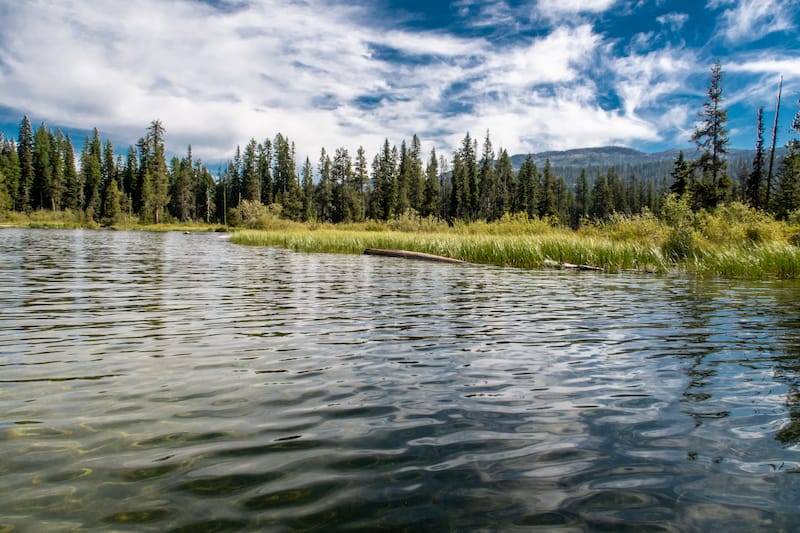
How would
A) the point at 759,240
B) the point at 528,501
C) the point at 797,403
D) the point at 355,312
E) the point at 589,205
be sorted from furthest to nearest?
1. the point at 589,205
2. the point at 759,240
3. the point at 355,312
4. the point at 797,403
5. the point at 528,501

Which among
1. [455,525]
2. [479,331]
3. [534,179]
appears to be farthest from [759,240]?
[534,179]

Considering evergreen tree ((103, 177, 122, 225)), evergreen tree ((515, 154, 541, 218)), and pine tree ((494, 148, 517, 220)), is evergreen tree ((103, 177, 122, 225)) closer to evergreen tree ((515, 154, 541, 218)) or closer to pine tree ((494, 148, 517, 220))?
pine tree ((494, 148, 517, 220))

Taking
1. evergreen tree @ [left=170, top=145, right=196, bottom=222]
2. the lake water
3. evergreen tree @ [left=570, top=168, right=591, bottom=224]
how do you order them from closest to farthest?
the lake water, evergreen tree @ [left=170, top=145, right=196, bottom=222], evergreen tree @ [left=570, top=168, right=591, bottom=224]

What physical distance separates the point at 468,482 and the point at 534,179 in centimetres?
10095

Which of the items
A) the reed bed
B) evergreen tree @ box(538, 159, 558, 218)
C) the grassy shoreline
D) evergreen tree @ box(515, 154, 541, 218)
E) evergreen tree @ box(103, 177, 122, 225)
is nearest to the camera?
the grassy shoreline

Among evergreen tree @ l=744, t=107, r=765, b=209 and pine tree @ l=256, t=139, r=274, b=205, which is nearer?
evergreen tree @ l=744, t=107, r=765, b=209

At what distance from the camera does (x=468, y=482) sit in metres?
2.12

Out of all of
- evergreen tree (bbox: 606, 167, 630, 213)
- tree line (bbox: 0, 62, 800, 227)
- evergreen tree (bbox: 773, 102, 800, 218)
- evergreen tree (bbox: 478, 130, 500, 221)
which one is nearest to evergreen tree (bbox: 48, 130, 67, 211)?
tree line (bbox: 0, 62, 800, 227)

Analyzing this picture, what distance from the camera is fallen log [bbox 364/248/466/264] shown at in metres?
19.4

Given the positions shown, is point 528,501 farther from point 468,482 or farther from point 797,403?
point 797,403

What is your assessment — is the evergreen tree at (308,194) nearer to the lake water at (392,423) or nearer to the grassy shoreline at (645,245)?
the grassy shoreline at (645,245)

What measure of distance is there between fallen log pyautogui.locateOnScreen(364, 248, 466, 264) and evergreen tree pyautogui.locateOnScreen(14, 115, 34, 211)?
92.4 m

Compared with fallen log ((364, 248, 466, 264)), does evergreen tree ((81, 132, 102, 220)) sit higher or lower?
higher

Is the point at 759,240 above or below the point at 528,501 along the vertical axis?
above
